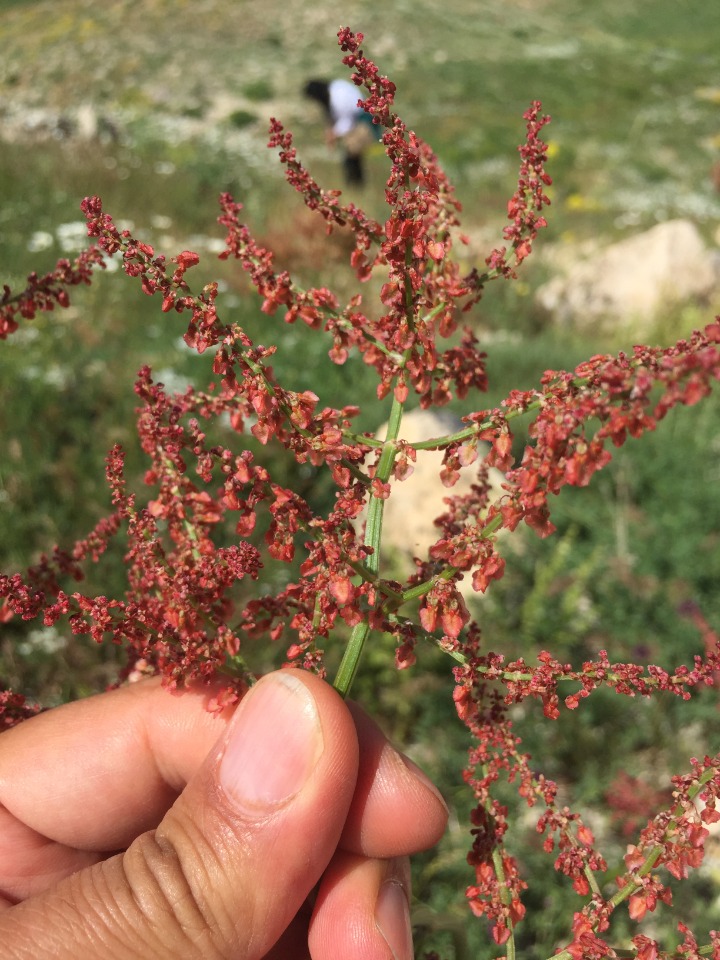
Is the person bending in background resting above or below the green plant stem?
below

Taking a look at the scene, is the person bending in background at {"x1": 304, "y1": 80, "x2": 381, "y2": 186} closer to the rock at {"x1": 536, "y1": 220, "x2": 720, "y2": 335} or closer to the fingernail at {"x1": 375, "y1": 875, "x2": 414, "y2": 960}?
the rock at {"x1": 536, "y1": 220, "x2": 720, "y2": 335}

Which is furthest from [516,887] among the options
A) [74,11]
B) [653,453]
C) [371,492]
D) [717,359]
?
[74,11]

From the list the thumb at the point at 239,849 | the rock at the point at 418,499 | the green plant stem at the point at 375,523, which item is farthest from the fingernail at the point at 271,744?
the rock at the point at 418,499

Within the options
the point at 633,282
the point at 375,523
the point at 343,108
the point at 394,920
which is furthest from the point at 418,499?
the point at 343,108

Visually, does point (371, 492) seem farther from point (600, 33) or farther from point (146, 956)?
point (600, 33)

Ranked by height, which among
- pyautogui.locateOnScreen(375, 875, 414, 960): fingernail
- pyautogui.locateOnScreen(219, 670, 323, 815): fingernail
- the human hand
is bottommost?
pyautogui.locateOnScreen(375, 875, 414, 960): fingernail

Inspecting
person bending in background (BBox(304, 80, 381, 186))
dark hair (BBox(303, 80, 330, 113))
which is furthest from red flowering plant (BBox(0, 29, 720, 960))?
dark hair (BBox(303, 80, 330, 113))

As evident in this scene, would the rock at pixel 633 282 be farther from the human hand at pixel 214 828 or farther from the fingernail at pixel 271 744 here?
the fingernail at pixel 271 744
